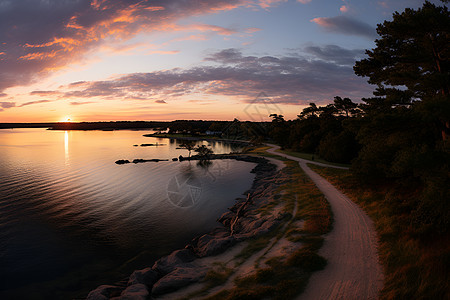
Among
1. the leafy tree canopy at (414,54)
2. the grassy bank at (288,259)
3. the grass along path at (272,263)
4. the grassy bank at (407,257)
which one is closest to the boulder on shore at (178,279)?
the grass along path at (272,263)

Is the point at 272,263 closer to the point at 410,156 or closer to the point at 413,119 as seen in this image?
the point at 410,156

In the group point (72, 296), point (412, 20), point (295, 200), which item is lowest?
point (72, 296)

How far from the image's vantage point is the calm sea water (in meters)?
18.4

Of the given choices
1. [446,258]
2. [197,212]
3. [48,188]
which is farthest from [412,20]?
[48,188]

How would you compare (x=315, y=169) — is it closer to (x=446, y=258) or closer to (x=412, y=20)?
(x=412, y=20)

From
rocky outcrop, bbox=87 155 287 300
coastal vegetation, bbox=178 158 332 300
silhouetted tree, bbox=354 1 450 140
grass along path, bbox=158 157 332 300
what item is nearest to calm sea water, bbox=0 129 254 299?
rocky outcrop, bbox=87 155 287 300

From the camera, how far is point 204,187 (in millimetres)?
47031

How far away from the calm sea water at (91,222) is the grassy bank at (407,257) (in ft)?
54.0

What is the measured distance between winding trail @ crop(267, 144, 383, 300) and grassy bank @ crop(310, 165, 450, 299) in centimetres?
50

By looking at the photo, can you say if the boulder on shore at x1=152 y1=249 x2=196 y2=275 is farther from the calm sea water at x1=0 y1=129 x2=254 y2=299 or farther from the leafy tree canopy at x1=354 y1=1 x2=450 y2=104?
the leafy tree canopy at x1=354 y1=1 x2=450 y2=104

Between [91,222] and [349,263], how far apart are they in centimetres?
2776

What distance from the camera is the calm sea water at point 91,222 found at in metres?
Answer: 18.4

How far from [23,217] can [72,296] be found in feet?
70.3

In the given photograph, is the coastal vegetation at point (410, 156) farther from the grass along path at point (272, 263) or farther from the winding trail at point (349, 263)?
the grass along path at point (272, 263)
